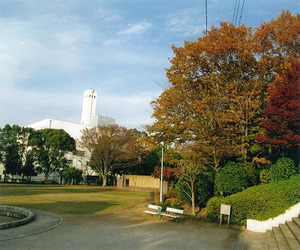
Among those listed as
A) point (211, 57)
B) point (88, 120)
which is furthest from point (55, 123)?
point (211, 57)

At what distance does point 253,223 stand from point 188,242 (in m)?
4.08

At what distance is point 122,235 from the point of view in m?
10.2

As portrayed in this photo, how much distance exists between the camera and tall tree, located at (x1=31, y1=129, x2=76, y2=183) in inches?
1781

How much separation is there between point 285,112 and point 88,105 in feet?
199

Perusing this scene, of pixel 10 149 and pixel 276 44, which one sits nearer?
pixel 276 44

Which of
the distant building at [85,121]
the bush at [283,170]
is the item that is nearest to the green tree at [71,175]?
the distant building at [85,121]

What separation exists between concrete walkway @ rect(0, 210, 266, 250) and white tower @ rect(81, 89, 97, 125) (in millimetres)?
57829

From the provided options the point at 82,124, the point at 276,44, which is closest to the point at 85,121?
the point at 82,124

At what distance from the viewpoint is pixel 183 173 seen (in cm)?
1634

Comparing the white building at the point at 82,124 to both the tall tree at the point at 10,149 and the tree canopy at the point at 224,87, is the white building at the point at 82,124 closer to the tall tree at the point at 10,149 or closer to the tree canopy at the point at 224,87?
the tall tree at the point at 10,149

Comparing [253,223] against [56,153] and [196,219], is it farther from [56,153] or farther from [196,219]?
[56,153]

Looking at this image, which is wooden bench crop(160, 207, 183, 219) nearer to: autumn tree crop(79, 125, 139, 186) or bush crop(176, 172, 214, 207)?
bush crop(176, 172, 214, 207)

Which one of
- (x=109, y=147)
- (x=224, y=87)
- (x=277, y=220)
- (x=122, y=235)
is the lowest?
(x=122, y=235)

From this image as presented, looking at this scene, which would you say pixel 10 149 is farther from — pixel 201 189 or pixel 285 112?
pixel 285 112
